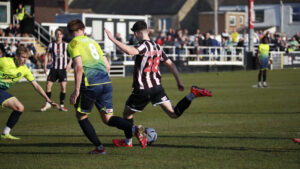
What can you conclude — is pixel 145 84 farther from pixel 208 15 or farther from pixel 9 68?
pixel 208 15

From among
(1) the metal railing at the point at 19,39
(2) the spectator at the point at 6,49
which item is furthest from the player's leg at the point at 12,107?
(1) the metal railing at the point at 19,39

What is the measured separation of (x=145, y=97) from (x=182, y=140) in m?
1.29

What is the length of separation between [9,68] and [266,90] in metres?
13.7

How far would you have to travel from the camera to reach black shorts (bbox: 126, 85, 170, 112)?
9.12 metres

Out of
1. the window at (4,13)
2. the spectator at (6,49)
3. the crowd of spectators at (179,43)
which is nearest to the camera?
the spectator at (6,49)

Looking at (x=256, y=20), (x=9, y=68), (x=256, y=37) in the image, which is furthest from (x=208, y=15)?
(x=9, y=68)

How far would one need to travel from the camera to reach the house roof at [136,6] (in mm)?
80188

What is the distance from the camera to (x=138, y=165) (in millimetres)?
7781

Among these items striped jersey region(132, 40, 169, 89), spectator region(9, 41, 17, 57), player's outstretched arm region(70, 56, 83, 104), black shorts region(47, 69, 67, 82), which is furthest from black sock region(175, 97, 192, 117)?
spectator region(9, 41, 17, 57)

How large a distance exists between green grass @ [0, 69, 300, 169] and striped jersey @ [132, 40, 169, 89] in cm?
105

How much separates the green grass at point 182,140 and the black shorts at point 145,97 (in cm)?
70

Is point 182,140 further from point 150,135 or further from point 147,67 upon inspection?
point 147,67

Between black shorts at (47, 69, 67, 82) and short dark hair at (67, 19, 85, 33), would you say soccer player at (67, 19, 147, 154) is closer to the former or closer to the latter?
short dark hair at (67, 19, 85, 33)

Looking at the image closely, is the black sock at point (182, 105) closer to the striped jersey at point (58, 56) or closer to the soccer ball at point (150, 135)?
the soccer ball at point (150, 135)
